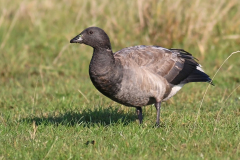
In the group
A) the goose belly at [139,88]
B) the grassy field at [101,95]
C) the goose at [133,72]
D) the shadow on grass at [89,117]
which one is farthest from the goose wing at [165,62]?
the shadow on grass at [89,117]

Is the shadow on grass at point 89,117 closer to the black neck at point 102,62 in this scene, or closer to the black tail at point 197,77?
the black neck at point 102,62

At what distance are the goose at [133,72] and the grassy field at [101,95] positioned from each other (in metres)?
0.44

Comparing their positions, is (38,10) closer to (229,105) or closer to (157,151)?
(229,105)

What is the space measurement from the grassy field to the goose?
17.2 inches

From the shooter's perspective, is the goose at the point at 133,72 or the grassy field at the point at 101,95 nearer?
the grassy field at the point at 101,95

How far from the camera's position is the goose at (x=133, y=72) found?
582 cm

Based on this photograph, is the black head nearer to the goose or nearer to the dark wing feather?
the goose

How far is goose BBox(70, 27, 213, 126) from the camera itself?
229 inches

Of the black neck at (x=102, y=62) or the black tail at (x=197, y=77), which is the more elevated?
the black neck at (x=102, y=62)

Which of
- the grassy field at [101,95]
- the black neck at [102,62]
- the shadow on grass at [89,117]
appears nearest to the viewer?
the grassy field at [101,95]

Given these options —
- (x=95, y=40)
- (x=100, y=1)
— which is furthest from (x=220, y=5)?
(x=95, y=40)

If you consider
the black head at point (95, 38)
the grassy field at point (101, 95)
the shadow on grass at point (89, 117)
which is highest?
the black head at point (95, 38)

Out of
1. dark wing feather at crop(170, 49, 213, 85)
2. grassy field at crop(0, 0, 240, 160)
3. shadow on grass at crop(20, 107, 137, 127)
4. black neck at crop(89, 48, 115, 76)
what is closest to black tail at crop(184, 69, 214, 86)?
Result: dark wing feather at crop(170, 49, 213, 85)

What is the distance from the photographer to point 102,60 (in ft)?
19.2
